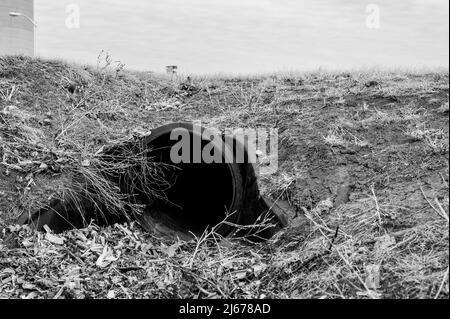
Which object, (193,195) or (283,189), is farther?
(193,195)

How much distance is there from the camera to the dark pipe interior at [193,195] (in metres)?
8.33

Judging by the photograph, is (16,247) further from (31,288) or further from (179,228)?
(179,228)

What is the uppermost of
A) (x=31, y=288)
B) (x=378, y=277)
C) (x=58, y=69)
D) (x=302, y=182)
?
(x=58, y=69)

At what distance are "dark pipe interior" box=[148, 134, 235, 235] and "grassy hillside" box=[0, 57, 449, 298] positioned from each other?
0.68 meters

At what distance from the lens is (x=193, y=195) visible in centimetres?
876

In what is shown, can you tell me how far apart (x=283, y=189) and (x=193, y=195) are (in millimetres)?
1601

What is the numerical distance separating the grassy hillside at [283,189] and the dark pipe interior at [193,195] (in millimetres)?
675

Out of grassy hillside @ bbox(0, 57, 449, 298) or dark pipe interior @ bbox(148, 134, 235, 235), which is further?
dark pipe interior @ bbox(148, 134, 235, 235)

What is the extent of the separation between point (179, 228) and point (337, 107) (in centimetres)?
324

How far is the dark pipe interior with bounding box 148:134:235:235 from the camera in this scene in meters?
8.33

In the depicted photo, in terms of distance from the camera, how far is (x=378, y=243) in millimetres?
5809

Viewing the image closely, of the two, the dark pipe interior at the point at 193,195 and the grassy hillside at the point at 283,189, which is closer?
the grassy hillside at the point at 283,189

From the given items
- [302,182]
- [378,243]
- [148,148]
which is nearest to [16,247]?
[148,148]

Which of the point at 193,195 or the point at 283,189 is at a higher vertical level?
the point at 283,189
